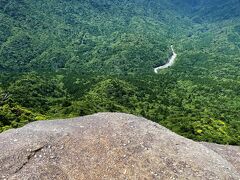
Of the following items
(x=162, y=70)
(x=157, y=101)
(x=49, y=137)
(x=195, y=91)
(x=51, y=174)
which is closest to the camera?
(x=51, y=174)

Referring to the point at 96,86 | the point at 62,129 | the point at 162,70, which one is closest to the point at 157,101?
the point at 96,86

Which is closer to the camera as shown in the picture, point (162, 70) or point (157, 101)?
point (157, 101)

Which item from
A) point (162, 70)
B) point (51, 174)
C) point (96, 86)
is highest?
point (51, 174)

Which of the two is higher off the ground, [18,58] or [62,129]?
[62,129]

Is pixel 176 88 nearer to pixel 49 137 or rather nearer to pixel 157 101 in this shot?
pixel 157 101

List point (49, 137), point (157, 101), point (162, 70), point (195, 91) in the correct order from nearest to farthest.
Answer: point (49, 137), point (157, 101), point (195, 91), point (162, 70)

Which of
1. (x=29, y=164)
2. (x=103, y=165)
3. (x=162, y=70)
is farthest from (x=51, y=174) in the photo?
(x=162, y=70)
